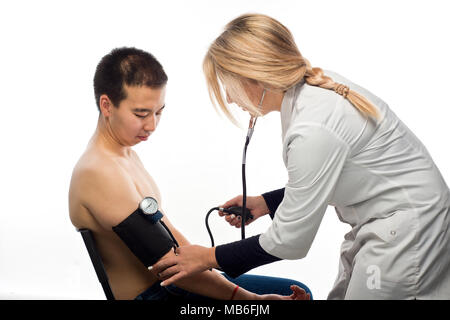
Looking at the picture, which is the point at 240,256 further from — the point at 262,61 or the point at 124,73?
the point at 124,73

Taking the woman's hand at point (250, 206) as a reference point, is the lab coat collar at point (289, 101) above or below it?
above

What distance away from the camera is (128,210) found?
5.05 ft

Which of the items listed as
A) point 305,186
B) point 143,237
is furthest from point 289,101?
point 143,237

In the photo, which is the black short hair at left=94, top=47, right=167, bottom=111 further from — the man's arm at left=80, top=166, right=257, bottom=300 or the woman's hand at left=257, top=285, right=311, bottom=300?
the woman's hand at left=257, top=285, right=311, bottom=300

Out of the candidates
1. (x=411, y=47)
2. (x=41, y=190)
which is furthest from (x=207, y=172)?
(x=411, y=47)

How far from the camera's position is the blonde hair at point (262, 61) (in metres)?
1.41

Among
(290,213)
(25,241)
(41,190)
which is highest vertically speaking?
(290,213)

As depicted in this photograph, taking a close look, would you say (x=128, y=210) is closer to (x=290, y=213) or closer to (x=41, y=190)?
(x=290, y=213)

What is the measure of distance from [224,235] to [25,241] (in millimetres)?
1318

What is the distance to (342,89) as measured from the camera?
4.67 ft

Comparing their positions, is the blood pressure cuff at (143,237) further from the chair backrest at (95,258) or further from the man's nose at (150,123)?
the man's nose at (150,123)

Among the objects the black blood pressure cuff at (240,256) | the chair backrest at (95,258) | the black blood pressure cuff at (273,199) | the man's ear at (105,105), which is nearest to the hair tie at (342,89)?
the black blood pressure cuff at (240,256)

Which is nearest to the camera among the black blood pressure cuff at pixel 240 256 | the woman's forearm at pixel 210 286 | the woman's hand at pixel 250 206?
the black blood pressure cuff at pixel 240 256
